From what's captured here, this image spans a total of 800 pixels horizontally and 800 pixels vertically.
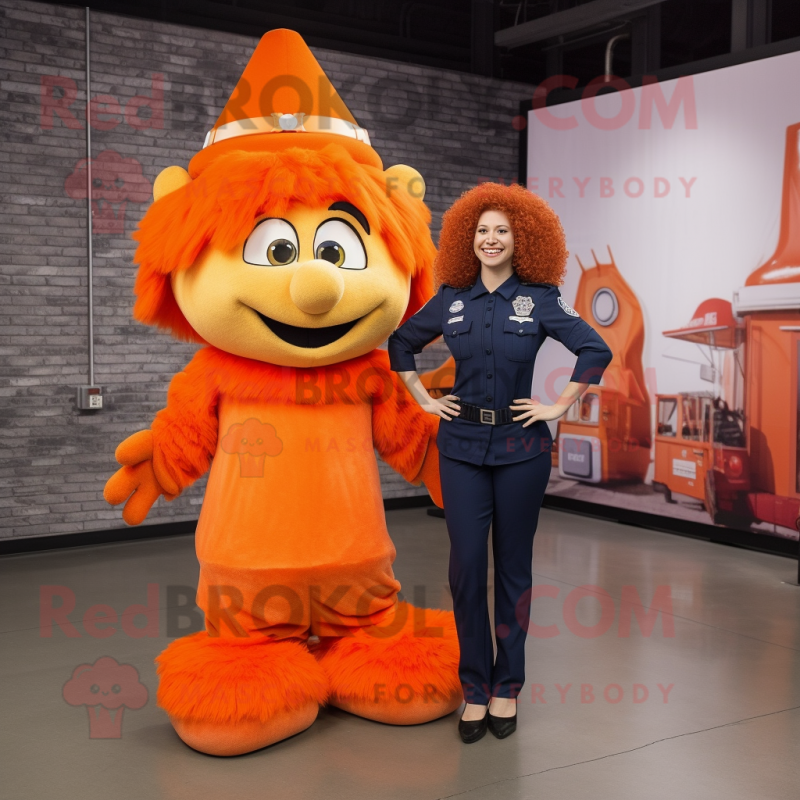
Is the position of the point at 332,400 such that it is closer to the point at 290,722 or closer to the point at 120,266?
the point at 290,722

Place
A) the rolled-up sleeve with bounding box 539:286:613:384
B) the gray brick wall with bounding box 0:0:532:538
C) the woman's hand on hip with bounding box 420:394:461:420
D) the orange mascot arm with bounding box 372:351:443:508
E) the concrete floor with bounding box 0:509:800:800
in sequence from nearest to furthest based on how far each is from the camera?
the concrete floor with bounding box 0:509:800:800, the rolled-up sleeve with bounding box 539:286:613:384, the woman's hand on hip with bounding box 420:394:461:420, the orange mascot arm with bounding box 372:351:443:508, the gray brick wall with bounding box 0:0:532:538

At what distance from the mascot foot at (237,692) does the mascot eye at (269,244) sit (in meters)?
1.07

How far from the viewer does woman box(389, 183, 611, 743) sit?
2.60m

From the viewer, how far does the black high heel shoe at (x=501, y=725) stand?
8.82 feet

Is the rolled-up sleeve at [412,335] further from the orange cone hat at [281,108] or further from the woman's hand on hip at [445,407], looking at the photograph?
the orange cone hat at [281,108]

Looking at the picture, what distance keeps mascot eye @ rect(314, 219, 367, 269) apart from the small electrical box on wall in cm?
278

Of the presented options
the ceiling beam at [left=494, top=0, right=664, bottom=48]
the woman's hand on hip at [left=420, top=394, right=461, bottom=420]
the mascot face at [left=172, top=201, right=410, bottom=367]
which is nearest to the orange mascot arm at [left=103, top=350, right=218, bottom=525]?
the mascot face at [left=172, top=201, right=410, bottom=367]

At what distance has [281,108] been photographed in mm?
2859

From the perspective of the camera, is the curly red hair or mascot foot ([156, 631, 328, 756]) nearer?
mascot foot ([156, 631, 328, 756])

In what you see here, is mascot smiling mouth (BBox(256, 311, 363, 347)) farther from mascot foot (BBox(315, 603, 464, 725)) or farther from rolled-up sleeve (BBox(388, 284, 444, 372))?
mascot foot (BBox(315, 603, 464, 725))

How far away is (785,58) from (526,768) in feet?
13.2

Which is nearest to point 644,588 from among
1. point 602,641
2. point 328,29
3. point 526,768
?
point 602,641

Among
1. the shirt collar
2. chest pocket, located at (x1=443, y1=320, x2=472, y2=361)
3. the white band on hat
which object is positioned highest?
the white band on hat

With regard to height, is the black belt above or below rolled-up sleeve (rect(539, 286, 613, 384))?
below
